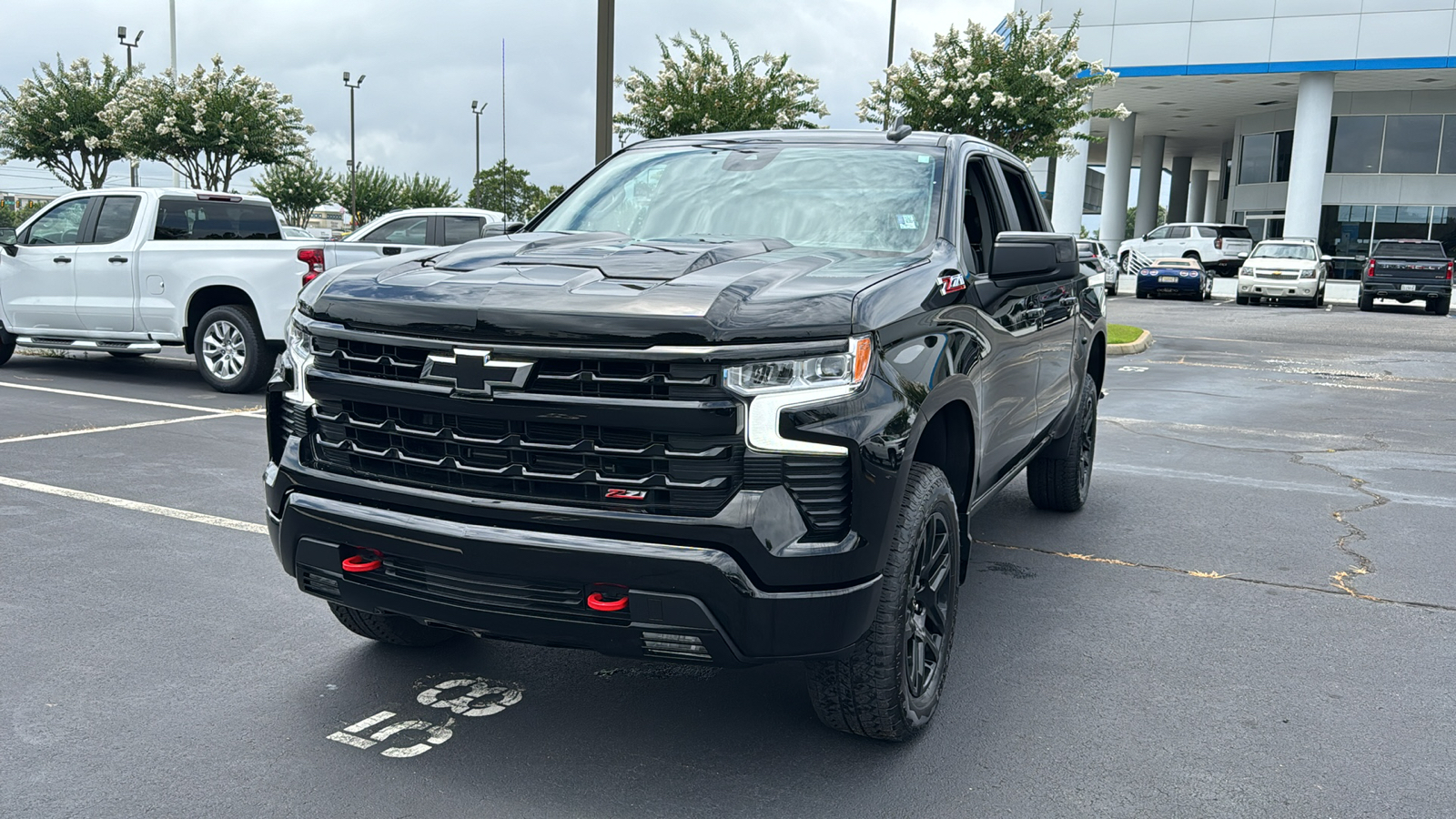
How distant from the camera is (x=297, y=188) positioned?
71188 mm

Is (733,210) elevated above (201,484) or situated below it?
above

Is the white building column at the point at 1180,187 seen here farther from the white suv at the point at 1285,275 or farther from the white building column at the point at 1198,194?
the white suv at the point at 1285,275

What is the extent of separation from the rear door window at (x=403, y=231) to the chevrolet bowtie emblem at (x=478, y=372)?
39.1 feet

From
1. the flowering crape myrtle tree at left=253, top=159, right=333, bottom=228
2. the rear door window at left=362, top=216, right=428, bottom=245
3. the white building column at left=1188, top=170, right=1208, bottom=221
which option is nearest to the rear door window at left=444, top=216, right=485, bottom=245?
the rear door window at left=362, top=216, right=428, bottom=245

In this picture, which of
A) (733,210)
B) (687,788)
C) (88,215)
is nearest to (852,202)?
(733,210)

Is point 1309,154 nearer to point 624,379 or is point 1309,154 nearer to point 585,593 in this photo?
point 624,379

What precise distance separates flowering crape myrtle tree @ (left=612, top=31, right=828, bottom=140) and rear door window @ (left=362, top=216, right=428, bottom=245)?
787cm

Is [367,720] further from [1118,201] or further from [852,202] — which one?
[1118,201]

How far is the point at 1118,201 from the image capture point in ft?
165

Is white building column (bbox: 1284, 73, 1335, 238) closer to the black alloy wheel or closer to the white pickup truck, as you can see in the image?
the white pickup truck

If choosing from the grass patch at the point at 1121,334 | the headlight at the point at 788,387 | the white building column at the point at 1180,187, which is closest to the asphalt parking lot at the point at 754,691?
the headlight at the point at 788,387

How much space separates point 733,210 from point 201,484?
407cm

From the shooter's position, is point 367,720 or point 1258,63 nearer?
point 367,720

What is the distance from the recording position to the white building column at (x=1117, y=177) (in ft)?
161
